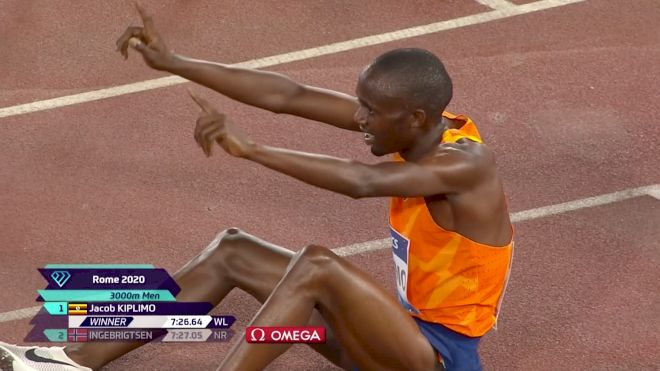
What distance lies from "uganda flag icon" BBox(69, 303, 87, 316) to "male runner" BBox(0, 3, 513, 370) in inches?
15.6

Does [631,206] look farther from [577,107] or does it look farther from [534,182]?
[577,107]

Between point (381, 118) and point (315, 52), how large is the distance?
338 centimetres

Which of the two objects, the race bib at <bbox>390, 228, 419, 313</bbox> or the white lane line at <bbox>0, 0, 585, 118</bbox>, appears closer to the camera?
the race bib at <bbox>390, 228, 419, 313</bbox>

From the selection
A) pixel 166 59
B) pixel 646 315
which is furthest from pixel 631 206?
pixel 166 59

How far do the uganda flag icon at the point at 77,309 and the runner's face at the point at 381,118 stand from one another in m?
1.57

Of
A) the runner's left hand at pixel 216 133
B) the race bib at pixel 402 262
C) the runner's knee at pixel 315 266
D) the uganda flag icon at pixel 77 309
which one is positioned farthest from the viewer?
the uganda flag icon at pixel 77 309

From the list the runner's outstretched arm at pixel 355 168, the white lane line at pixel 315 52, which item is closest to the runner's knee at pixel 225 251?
the runner's outstretched arm at pixel 355 168

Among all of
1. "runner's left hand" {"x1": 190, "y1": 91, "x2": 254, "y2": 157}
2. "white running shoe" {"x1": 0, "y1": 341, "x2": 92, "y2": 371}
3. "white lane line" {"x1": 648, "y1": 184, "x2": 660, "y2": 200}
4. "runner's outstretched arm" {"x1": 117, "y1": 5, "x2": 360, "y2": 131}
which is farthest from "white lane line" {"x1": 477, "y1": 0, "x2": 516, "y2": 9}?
"runner's left hand" {"x1": 190, "y1": 91, "x2": 254, "y2": 157}

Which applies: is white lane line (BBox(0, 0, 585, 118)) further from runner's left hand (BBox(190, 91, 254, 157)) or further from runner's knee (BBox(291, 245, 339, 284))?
runner's left hand (BBox(190, 91, 254, 157))

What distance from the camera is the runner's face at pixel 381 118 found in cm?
448

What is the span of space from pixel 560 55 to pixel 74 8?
3064mm

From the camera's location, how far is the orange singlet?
4.70 metres

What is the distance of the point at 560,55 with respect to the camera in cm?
770

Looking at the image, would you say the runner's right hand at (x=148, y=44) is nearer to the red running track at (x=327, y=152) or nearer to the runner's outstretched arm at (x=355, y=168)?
the runner's outstretched arm at (x=355, y=168)
